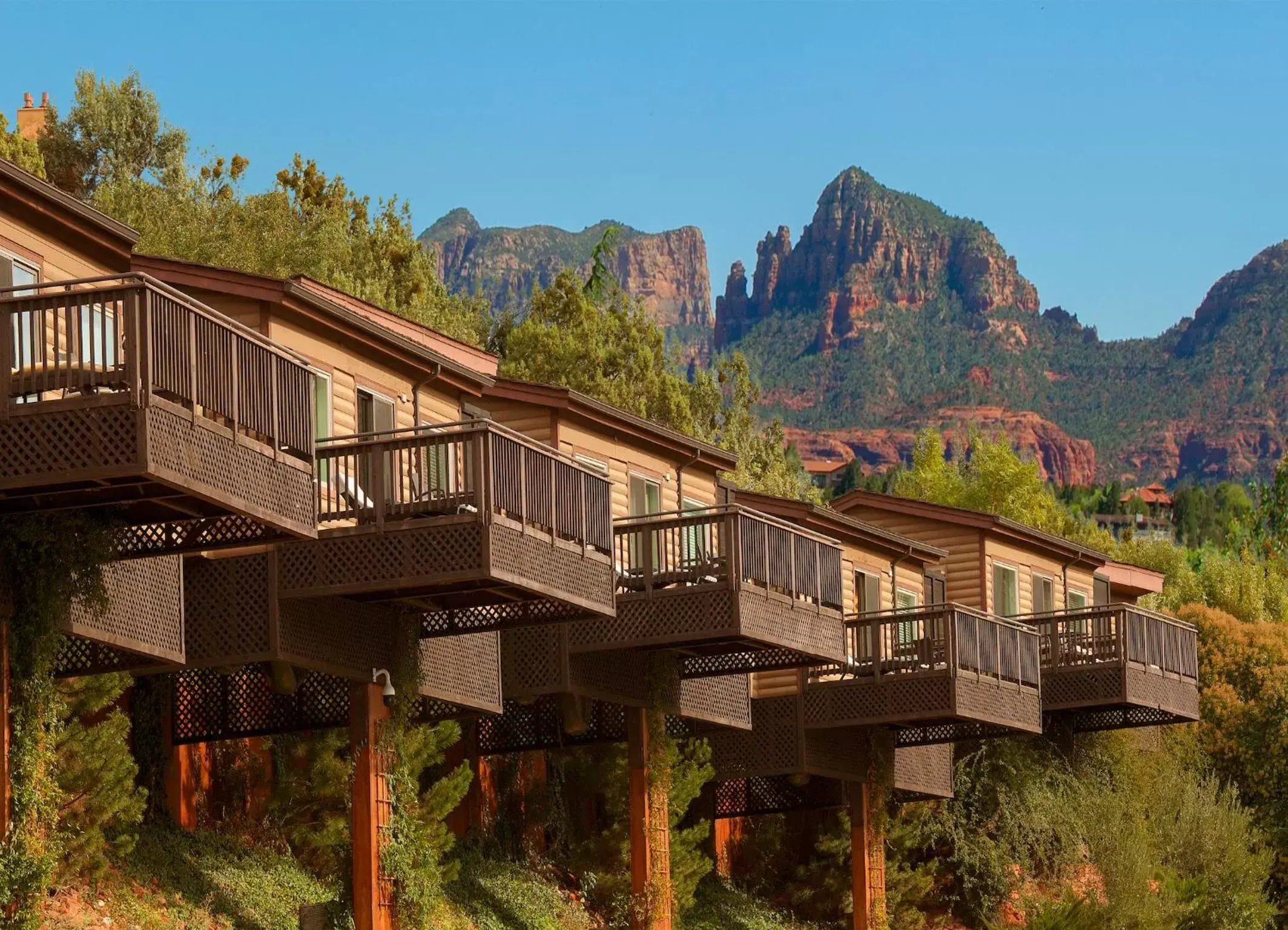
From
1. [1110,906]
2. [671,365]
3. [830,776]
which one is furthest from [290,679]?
[671,365]

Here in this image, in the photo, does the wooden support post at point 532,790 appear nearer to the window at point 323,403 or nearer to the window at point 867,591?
the window at point 867,591

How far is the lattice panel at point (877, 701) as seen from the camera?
40.9m

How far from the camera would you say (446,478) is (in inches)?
1113

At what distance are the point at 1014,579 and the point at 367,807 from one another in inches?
987

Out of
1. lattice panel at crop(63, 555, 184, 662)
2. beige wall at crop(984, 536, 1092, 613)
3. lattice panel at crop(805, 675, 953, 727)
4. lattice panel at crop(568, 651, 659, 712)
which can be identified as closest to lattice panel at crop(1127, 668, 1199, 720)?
beige wall at crop(984, 536, 1092, 613)

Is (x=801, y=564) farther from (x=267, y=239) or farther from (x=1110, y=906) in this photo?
(x=267, y=239)

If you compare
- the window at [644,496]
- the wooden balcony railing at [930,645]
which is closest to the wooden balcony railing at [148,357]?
the window at [644,496]

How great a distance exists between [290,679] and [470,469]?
11.0 ft

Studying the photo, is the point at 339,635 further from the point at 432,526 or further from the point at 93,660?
the point at 93,660

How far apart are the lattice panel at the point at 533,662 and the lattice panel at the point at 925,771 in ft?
40.1

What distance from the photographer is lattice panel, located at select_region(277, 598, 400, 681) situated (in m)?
28.3

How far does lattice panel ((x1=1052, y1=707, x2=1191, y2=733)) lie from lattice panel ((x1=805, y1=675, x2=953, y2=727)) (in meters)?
8.82

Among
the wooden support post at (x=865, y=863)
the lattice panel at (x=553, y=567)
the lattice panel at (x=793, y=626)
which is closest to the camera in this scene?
the lattice panel at (x=553, y=567)

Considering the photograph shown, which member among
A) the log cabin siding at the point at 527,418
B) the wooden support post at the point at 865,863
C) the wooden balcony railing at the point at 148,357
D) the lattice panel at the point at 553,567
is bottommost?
the wooden support post at the point at 865,863
